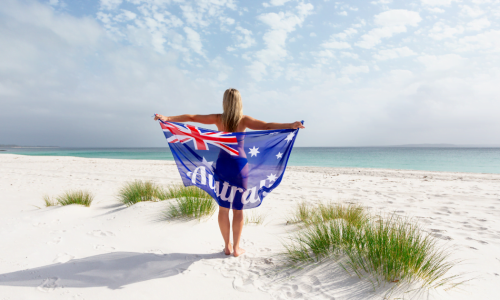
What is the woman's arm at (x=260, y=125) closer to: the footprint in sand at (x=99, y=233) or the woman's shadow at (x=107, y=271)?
the woman's shadow at (x=107, y=271)

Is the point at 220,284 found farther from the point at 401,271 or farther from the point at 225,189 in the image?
the point at 401,271

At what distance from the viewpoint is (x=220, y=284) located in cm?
265

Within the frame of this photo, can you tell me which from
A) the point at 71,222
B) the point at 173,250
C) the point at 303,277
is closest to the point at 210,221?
the point at 173,250

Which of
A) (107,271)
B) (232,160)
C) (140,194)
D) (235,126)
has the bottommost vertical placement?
(107,271)

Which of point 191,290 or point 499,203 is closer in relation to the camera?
point 191,290

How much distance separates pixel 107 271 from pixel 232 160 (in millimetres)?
1996

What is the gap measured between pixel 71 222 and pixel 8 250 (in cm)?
129

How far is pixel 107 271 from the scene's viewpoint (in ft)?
9.59

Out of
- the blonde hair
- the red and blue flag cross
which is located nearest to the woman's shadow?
the red and blue flag cross

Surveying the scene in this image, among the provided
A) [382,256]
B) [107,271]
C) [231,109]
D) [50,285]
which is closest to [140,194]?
[107,271]

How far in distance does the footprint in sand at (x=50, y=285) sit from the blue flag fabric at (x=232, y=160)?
177cm

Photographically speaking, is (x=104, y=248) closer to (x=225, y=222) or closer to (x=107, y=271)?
(x=107, y=271)

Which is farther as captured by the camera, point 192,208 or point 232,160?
point 192,208

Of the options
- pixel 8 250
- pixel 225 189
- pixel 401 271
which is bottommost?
pixel 8 250
